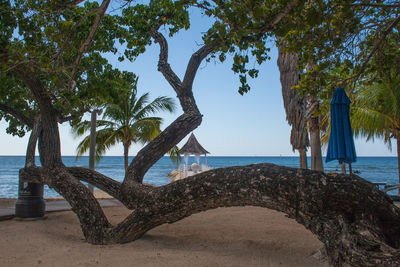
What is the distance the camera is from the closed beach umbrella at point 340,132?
4.67m

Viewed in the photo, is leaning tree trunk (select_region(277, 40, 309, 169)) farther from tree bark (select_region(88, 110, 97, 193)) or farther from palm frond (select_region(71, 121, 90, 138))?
palm frond (select_region(71, 121, 90, 138))

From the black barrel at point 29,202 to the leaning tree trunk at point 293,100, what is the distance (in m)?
6.33

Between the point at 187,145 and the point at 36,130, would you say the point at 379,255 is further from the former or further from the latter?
the point at 187,145

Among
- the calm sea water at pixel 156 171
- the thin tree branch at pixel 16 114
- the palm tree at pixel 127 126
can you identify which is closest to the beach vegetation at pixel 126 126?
the palm tree at pixel 127 126

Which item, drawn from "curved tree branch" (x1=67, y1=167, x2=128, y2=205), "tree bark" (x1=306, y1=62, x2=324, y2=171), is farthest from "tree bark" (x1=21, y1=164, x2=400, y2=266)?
"tree bark" (x1=306, y1=62, x2=324, y2=171)

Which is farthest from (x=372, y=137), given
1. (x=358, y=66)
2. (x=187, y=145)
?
(x=358, y=66)

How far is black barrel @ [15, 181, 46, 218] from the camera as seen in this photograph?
19.3ft

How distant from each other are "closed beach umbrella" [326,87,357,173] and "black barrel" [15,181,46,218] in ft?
18.8

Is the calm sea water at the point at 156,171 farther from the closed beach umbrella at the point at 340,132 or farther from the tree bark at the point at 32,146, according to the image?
the tree bark at the point at 32,146

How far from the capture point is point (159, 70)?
5.19 metres

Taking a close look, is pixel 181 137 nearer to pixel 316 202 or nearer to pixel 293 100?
pixel 316 202

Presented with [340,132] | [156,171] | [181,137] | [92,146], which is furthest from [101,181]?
[156,171]

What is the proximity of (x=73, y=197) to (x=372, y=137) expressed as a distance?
573 inches

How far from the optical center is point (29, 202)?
19.3ft
